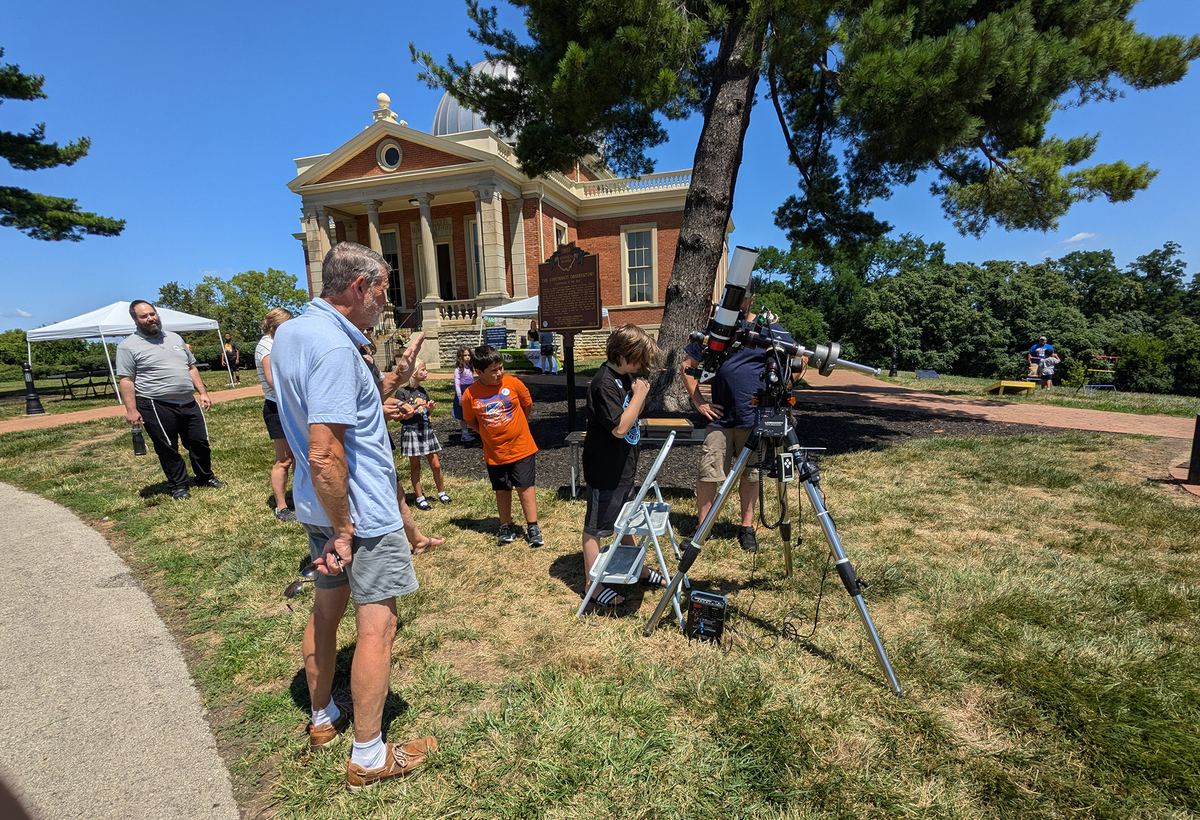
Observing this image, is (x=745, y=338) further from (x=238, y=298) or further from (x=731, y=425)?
(x=238, y=298)

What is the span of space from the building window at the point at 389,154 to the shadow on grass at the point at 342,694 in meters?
24.4

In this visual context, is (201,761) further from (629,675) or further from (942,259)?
(942,259)

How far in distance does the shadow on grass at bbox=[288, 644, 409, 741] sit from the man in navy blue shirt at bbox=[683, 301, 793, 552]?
2.38 m

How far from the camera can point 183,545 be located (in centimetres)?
480

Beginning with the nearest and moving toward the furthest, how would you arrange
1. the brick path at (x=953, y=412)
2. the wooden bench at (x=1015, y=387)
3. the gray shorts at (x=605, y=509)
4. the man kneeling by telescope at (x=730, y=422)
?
the gray shorts at (x=605, y=509) < the man kneeling by telescope at (x=730, y=422) < the brick path at (x=953, y=412) < the wooden bench at (x=1015, y=387)

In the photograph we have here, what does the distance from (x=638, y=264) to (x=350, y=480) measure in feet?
83.7

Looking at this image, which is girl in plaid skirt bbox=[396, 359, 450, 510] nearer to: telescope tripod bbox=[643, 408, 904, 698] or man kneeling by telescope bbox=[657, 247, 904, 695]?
man kneeling by telescope bbox=[657, 247, 904, 695]

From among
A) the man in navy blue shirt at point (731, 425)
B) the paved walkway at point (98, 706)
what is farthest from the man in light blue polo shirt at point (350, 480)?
the man in navy blue shirt at point (731, 425)

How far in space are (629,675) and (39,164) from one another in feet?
79.4

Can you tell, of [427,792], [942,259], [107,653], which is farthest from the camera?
[942,259]

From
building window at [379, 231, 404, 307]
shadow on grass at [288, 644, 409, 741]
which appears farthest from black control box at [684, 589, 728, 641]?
building window at [379, 231, 404, 307]

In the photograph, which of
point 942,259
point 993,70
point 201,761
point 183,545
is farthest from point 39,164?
point 942,259

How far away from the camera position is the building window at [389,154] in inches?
910

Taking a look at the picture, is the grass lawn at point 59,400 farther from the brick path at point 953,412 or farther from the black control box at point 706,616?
→ the black control box at point 706,616
